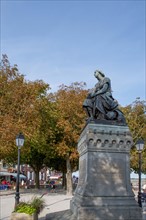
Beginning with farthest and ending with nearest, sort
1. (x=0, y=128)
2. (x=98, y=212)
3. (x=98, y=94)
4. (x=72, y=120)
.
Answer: (x=72, y=120) → (x=0, y=128) → (x=98, y=94) → (x=98, y=212)

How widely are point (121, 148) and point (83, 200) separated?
7.42 ft

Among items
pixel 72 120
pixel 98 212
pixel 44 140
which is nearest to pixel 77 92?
pixel 72 120

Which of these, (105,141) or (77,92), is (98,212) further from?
(77,92)

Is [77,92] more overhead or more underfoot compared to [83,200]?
more overhead

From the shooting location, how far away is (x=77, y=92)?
34.7m

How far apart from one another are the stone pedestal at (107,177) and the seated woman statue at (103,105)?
573mm

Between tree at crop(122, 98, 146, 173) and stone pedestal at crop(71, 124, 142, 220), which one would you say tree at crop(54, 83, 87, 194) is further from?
stone pedestal at crop(71, 124, 142, 220)

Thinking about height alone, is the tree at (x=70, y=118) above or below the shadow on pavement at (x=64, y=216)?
above

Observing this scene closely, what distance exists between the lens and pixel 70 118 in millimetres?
34312

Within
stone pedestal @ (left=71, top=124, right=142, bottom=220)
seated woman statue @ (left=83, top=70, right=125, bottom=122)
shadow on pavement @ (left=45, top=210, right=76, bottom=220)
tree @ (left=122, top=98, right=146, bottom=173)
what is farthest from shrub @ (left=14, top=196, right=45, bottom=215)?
tree @ (left=122, top=98, right=146, bottom=173)

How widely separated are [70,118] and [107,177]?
Result: 23.2m

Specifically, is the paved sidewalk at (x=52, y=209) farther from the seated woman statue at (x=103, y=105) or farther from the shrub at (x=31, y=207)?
the seated woman statue at (x=103, y=105)

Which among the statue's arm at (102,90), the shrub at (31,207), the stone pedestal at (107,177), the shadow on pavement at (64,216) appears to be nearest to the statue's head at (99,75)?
the statue's arm at (102,90)

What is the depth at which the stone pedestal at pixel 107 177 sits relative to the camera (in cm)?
1062
